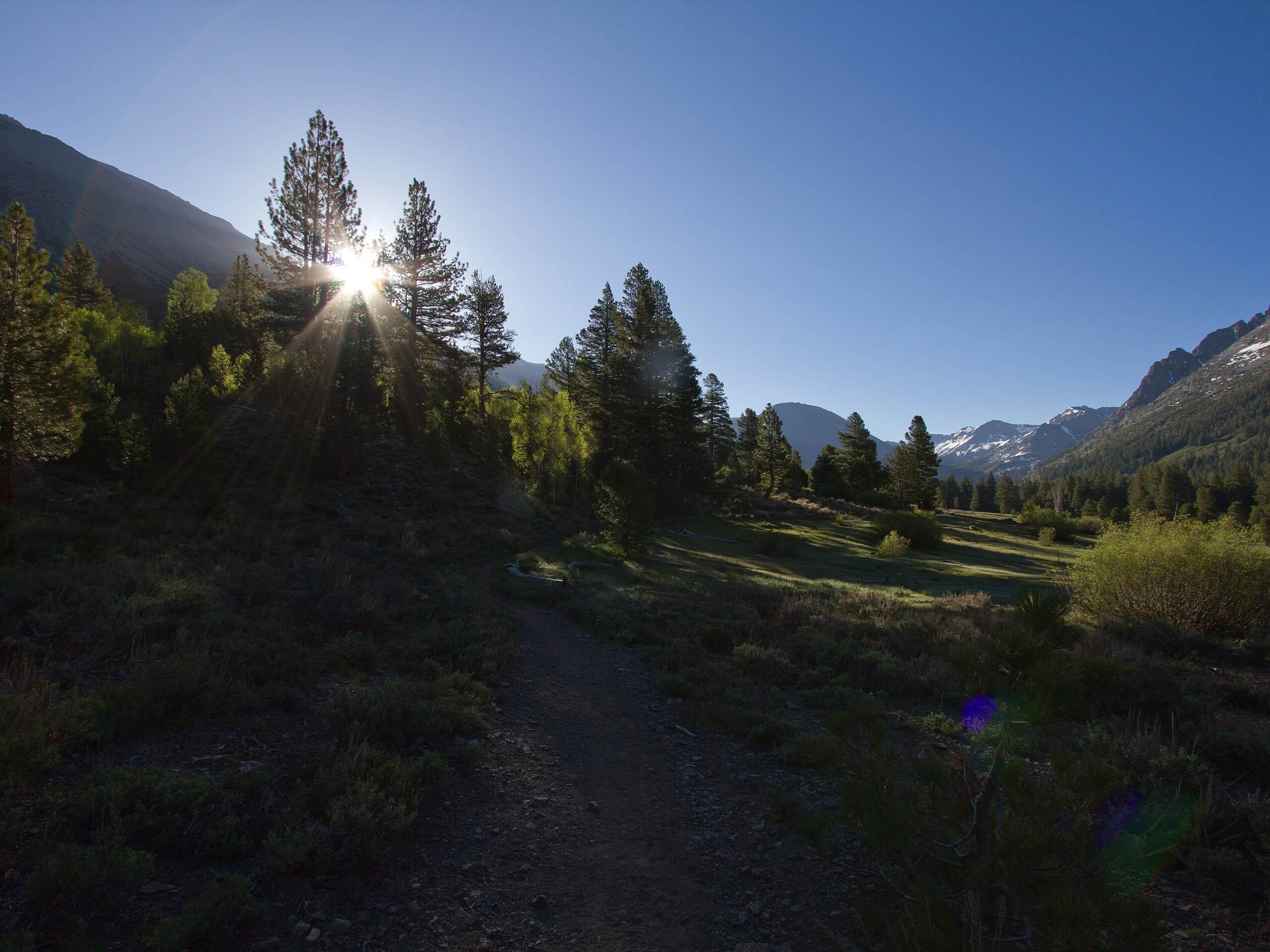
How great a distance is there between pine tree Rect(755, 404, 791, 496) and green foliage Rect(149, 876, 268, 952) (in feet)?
188

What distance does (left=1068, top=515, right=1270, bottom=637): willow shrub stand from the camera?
12.9 m

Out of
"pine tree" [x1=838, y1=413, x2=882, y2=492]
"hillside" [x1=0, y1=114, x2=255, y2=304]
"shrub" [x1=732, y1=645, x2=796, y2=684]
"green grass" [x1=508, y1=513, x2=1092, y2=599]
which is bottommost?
"green grass" [x1=508, y1=513, x2=1092, y2=599]

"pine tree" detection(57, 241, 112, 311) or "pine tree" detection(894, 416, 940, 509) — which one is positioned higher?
"pine tree" detection(57, 241, 112, 311)

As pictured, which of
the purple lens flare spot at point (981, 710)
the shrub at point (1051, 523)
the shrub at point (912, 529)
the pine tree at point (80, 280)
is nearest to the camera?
the purple lens flare spot at point (981, 710)

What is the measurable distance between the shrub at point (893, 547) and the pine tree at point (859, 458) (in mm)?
35492

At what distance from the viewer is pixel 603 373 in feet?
142

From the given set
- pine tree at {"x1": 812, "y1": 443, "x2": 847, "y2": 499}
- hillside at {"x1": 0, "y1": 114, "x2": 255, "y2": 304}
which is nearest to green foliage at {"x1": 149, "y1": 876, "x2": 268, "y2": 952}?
pine tree at {"x1": 812, "y1": 443, "x2": 847, "y2": 499}

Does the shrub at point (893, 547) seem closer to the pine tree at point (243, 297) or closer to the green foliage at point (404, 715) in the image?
the green foliage at point (404, 715)

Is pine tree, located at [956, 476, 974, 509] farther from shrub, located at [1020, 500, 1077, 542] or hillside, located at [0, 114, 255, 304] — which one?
hillside, located at [0, 114, 255, 304]

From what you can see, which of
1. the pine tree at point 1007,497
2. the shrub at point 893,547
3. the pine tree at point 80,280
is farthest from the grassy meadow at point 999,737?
the pine tree at point 1007,497

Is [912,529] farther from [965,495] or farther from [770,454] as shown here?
[965,495]

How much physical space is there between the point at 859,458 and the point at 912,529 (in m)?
34.1

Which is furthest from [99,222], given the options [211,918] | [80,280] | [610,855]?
[610,855]

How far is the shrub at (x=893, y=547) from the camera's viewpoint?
Answer: 34562 millimetres
